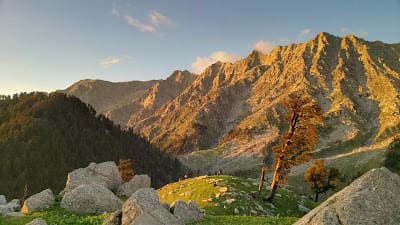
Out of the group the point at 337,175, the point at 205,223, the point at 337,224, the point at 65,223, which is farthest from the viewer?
the point at 337,175

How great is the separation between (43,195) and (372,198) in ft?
128

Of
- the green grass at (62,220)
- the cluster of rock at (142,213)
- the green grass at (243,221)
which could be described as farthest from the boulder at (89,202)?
the cluster of rock at (142,213)

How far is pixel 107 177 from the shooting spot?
2788 inches

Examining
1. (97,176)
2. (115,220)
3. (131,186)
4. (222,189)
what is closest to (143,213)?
(115,220)

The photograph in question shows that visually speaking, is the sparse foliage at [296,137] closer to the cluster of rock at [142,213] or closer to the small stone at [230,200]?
→ the small stone at [230,200]

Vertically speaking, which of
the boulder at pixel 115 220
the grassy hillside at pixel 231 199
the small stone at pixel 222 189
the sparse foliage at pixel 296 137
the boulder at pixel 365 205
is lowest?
the grassy hillside at pixel 231 199

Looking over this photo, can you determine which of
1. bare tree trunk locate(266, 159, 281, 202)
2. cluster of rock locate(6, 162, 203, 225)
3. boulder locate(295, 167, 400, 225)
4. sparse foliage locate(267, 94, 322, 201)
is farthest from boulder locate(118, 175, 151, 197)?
boulder locate(295, 167, 400, 225)

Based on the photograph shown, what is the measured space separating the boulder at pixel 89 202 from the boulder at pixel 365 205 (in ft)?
89.3

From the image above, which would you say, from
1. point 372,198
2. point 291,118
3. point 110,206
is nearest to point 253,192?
point 291,118

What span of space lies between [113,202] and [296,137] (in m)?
25.6

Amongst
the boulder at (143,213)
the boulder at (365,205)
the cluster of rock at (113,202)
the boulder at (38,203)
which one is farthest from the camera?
Answer: the boulder at (38,203)

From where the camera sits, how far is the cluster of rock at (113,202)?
27.1 m

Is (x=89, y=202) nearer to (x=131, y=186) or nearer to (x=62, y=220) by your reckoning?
(x=62, y=220)

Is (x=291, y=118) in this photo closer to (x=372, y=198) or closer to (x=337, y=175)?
(x=372, y=198)
